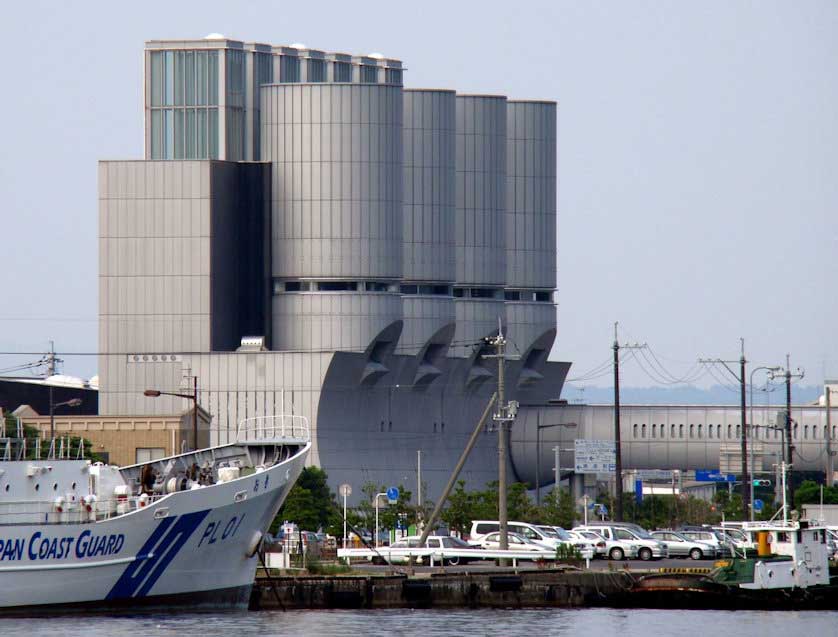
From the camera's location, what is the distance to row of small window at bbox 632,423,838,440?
17825 cm

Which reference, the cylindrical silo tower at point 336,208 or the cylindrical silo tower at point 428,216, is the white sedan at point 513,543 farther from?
the cylindrical silo tower at point 428,216

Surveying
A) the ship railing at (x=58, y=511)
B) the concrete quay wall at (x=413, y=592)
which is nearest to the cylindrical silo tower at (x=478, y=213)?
the concrete quay wall at (x=413, y=592)

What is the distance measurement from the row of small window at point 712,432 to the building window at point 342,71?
40889mm

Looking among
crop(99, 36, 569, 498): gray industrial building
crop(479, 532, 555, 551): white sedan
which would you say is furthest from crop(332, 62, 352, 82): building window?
crop(479, 532, 555, 551): white sedan

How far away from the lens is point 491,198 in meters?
174

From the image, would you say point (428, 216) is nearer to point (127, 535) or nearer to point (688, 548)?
point (688, 548)

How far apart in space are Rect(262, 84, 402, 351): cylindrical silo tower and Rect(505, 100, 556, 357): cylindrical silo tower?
83.2 feet

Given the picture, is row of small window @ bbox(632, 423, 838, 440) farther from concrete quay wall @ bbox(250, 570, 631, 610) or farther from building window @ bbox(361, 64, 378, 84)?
concrete quay wall @ bbox(250, 570, 631, 610)

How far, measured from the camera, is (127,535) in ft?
225

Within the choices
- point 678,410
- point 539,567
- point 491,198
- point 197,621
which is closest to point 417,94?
point 491,198

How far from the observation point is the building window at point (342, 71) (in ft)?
551

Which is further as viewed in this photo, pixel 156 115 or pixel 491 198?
pixel 491 198

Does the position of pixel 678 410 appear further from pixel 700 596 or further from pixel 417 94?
pixel 700 596

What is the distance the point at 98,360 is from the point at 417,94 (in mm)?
34313
